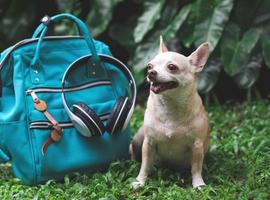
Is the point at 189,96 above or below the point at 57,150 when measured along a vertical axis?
above

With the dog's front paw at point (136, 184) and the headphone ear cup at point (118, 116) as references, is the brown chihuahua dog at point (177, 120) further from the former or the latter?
the headphone ear cup at point (118, 116)

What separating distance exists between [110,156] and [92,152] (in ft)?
0.57

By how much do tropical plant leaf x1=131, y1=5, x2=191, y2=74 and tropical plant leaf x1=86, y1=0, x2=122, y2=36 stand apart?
18.6 inches

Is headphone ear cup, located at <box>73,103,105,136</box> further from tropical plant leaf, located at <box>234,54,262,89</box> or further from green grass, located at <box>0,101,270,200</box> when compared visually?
tropical plant leaf, located at <box>234,54,262,89</box>

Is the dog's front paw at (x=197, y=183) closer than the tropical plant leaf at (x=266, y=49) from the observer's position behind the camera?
Yes

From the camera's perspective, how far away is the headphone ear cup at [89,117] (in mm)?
3719

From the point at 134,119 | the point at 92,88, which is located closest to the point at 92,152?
the point at 92,88

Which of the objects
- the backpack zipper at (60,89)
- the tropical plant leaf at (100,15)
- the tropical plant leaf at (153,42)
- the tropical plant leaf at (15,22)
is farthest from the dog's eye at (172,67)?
the tropical plant leaf at (15,22)

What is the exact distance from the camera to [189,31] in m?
5.92

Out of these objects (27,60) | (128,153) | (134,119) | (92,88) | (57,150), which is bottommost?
(134,119)

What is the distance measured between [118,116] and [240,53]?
2.11 metres

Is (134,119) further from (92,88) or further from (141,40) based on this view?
(92,88)

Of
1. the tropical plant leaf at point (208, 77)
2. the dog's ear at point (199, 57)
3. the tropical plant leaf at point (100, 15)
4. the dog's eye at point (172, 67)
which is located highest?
the dog's eye at point (172, 67)

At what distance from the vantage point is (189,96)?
3.66m
